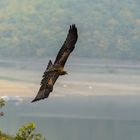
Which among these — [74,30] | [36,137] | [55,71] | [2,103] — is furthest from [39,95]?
[2,103]

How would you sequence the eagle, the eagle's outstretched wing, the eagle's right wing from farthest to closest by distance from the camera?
the eagle's outstretched wing < the eagle < the eagle's right wing

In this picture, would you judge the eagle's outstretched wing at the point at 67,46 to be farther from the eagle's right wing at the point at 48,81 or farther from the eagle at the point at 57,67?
the eagle's right wing at the point at 48,81

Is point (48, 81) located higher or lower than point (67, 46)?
lower

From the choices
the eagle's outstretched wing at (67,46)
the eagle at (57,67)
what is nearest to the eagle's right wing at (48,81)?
the eagle at (57,67)

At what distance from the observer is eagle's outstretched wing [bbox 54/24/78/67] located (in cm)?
3225

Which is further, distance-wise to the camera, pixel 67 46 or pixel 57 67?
pixel 67 46

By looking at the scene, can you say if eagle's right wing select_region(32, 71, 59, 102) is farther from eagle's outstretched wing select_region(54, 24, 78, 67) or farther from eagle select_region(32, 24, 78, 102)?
eagle's outstretched wing select_region(54, 24, 78, 67)

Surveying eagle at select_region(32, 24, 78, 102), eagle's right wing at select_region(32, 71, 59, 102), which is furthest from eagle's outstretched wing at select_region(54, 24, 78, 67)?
eagle's right wing at select_region(32, 71, 59, 102)

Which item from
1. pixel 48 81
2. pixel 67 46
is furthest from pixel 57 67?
pixel 67 46

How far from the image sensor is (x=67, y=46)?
32.7 metres

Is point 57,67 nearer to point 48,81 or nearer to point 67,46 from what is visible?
point 48,81

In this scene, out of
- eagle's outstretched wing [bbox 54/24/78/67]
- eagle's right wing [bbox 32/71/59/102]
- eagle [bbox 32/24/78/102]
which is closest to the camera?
eagle's right wing [bbox 32/71/59/102]

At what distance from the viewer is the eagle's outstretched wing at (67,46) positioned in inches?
1270

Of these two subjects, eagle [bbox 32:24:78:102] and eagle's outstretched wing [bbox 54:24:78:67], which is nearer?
eagle [bbox 32:24:78:102]
